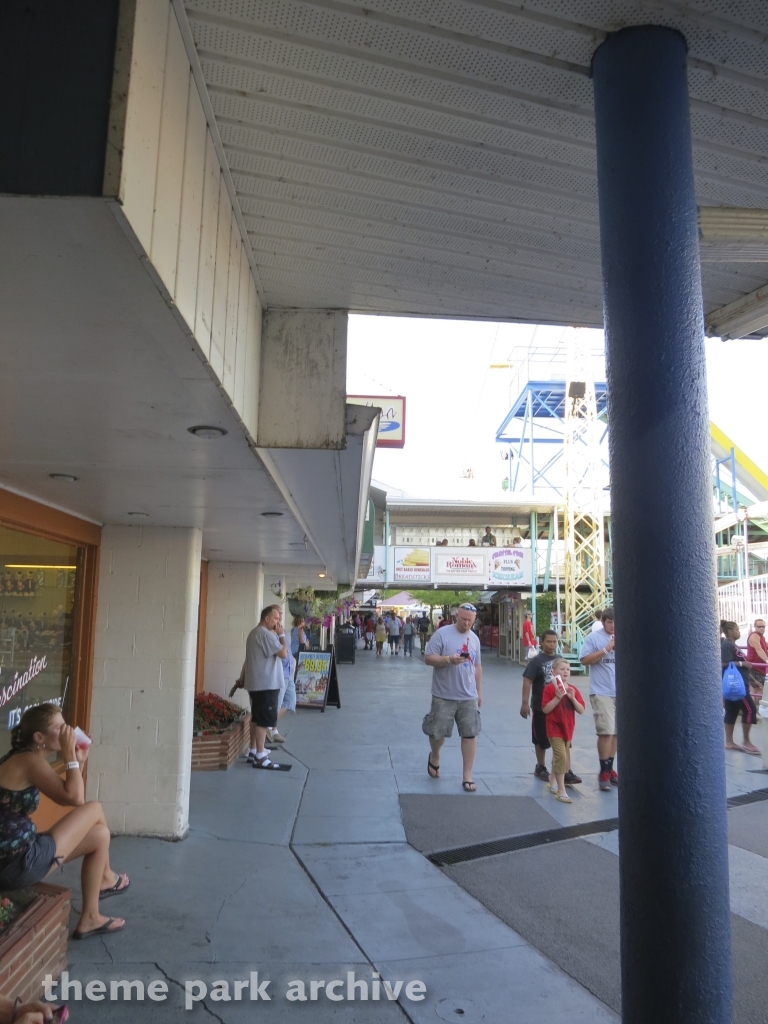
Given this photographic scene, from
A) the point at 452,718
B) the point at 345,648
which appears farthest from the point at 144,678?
the point at 345,648

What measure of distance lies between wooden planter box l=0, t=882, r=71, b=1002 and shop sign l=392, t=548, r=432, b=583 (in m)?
20.6

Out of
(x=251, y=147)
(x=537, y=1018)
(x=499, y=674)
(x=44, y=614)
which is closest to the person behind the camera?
(x=251, y=147)

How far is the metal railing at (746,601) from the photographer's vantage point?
40.0 ft

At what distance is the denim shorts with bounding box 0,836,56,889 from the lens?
3.07 meters

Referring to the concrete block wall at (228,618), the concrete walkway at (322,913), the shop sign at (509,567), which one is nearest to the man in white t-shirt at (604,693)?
the concrete walkway at (322,913)

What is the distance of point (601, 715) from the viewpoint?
22.6ft

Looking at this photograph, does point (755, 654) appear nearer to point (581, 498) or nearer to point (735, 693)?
point (735, 693)

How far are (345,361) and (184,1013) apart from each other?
3.01 metres

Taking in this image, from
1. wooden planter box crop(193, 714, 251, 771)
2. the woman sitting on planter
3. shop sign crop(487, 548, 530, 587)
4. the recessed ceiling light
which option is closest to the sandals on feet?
wooden planter box crop(193, 714, 251, 771)

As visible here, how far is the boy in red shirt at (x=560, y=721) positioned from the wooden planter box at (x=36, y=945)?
4399 millimetres

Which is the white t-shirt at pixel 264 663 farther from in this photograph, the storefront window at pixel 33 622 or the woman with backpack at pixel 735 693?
the woman with backpack at pixel 735 693

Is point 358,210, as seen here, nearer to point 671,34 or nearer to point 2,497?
point 671,34

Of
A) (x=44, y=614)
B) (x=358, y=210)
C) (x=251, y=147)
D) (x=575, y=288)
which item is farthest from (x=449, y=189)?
(x=44, y=614)

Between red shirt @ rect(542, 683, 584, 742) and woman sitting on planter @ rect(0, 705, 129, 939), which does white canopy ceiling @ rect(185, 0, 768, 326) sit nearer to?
woman sitting on planter @ rect(0, 705, 129, 939)
